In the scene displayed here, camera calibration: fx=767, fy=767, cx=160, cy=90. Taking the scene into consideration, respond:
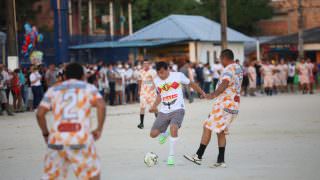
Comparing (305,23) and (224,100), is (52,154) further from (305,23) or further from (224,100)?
(305,23)

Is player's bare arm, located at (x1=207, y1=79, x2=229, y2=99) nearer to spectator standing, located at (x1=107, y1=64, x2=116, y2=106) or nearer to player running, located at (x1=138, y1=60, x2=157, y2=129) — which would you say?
player running, located at (x1=138, y1=60, x2=157, y2=129)

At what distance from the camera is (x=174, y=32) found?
145ft

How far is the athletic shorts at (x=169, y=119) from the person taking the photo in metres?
12.4

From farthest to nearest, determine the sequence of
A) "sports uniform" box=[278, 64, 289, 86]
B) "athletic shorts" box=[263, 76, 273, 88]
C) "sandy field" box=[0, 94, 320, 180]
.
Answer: "sports uniform" box=[278, 64, 289, 86], "athletic shorts" box=[263, 76, 273, 88], "sandy field" box=[0, 94, 320, 180]

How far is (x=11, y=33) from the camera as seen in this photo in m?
29.2

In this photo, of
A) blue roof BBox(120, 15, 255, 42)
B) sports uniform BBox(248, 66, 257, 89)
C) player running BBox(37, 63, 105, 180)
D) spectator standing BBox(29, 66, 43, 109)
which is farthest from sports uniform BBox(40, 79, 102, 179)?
blue roof BBox(120, 15, 255, 42)

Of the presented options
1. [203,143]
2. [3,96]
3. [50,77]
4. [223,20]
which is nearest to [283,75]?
[223,20]

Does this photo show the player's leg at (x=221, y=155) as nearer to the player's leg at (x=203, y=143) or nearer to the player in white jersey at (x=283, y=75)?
the player's leg at (x=203, y=143)

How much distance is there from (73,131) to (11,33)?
2217cm

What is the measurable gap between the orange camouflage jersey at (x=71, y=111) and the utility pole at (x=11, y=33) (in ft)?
70.4

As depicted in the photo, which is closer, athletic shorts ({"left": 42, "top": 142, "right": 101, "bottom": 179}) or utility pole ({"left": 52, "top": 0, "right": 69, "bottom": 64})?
athletic shorts ({"left": 42, "top": 142, "right": 101, "bottom": 179})

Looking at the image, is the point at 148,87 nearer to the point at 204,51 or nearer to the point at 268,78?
the point at 268,78

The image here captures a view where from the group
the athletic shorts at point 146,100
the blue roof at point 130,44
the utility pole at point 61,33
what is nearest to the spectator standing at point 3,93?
the athletic shorts at point 146,100

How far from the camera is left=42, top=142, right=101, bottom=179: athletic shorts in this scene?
25.1ft
